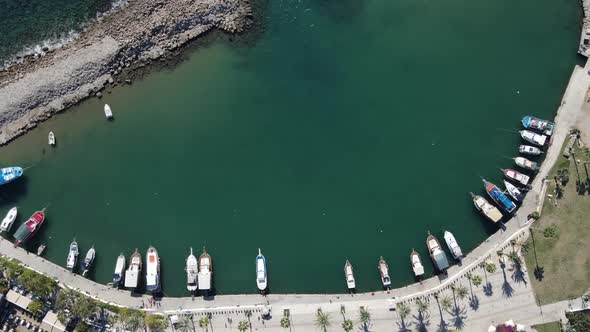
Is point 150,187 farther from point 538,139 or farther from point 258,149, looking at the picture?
point 538,139

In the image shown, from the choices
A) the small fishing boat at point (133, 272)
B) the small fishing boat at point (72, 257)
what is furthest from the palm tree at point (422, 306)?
the small fishing boat at point (72, 257)

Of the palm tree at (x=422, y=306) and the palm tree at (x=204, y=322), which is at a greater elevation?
the palm tree at (x=204, y=322)

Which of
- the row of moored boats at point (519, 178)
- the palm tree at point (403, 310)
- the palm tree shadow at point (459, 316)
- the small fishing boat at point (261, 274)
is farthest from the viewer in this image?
the row of moored boats at point (519, 178)

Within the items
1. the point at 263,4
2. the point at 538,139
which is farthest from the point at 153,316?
the point at 538,139

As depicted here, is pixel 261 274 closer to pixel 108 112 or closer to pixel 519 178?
pixel 108 112

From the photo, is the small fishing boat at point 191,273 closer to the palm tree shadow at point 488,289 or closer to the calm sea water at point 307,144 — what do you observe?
the calm sea water at point 307,144

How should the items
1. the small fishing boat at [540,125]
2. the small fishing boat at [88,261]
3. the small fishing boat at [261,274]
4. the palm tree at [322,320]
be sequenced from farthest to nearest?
the small fishing boat at [540,125] < the small fishing boat at [261,274] < the small fishing boat at [88,261] < the palm tree at [322,320]
